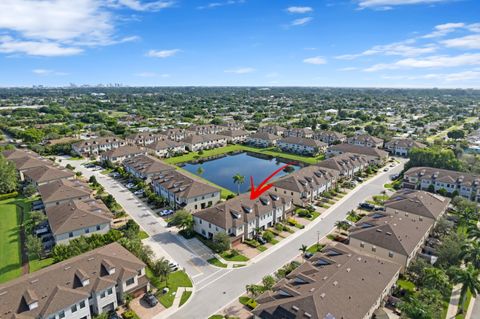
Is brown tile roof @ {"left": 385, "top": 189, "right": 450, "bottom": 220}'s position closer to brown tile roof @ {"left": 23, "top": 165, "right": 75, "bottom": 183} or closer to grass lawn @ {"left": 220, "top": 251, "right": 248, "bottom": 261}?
grass lawn @ {"left": 220, "top": 251, "right": 248, "bottom": 261}

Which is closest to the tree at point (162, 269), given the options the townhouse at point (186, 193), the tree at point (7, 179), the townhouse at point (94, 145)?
the townhouse at point (186, 193)

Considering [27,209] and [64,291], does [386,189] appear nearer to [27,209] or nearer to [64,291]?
[64,291]

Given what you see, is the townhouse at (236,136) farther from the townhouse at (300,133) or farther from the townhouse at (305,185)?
the townhouse at (305,185)

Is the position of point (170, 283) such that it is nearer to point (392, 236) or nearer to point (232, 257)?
point (232, 257)

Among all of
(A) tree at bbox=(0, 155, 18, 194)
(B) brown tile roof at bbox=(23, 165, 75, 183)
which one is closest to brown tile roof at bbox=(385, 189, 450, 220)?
(B) brown tile roof at bbox=(23, 165, 75, 183)

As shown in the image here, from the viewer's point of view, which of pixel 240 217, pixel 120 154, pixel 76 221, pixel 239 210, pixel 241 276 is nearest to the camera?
pixel 241 276

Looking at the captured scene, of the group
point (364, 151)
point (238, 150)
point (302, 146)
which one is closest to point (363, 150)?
point (364, 151)

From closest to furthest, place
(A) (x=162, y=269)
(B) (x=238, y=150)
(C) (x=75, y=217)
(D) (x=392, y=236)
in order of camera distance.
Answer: (A) (x=162, y=269) → (D) (x=392, y=236) → (C) (x=75, y=217) → (B) (x=238, y=150)
